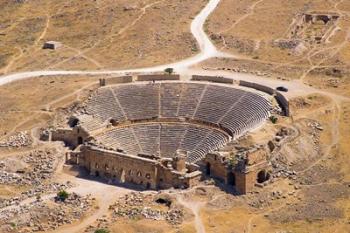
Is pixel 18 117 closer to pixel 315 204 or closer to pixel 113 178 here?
pixel 113 178

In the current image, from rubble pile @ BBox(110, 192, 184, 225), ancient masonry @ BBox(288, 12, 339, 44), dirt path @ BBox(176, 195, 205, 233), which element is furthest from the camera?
ancient masonry @ BBox(288, 12, 339, 44)

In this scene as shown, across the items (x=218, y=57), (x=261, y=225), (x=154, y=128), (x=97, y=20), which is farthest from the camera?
(x=97, y=20)

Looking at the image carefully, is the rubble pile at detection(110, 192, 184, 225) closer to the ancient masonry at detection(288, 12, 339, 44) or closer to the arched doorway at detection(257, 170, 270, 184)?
the arched doorway at detection(257, 170, 270, 184)

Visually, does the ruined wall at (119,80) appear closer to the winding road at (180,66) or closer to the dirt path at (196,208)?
the winding road at (180,66)

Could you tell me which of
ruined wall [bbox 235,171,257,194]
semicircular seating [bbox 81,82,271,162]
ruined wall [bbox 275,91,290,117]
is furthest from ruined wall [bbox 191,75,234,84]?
ruined wall [bbox 235,171,257,194]

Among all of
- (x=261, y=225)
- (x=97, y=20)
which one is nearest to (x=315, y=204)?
(x=261, y=225)
